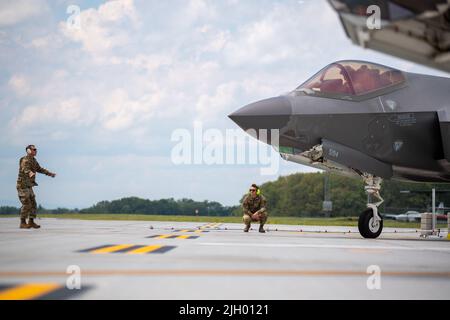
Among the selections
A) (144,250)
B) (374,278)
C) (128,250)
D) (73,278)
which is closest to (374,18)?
(374,278)

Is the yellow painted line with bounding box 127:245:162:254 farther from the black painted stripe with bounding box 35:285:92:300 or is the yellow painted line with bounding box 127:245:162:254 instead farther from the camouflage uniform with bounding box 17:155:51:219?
the camouflage uniform with bounding box 17:155:51:219

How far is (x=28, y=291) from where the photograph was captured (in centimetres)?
397

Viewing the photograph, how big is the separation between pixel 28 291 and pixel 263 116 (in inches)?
352

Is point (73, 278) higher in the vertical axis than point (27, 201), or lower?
lower

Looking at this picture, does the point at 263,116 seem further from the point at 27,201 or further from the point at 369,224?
the point at 27,201

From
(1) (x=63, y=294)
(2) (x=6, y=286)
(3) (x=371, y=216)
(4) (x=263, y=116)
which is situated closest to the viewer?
(1) (x=63, y=294)

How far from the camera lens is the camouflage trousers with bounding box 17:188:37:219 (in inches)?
559

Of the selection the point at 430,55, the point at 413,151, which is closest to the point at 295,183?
the point at 413,151

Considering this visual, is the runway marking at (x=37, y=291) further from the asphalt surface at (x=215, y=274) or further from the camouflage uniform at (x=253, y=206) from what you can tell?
the camouflage uniform at (x=253, y=206)

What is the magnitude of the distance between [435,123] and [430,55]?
7.50 m
